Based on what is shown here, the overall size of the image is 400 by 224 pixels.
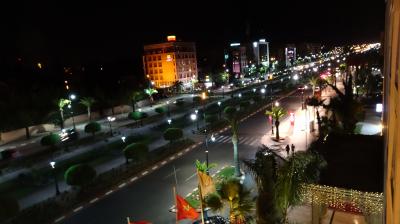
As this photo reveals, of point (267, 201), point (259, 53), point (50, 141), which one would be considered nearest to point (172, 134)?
point (50, 141)

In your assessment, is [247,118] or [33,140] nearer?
[33,140]

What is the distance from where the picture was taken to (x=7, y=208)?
2333 cm

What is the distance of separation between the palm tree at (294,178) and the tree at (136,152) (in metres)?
22.6

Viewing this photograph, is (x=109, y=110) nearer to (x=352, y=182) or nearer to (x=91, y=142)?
(x=91, y=142)

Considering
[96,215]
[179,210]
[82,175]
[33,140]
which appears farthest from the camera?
[33,140]

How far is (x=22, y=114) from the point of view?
175 feet

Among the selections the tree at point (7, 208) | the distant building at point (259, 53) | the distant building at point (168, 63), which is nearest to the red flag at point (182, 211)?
the tree at point (7, 208)

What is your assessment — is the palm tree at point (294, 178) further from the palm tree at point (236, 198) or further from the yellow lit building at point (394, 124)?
the yellow lit building at point (394, 124)

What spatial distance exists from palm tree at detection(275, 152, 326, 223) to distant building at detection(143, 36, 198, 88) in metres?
111

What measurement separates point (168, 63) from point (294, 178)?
378 feet

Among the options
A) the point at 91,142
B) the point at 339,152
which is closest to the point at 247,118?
the point at 91,142

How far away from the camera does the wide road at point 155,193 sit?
25.3 metres

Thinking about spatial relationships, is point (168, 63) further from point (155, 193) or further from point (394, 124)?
point (394, 124)

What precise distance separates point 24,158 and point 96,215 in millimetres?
19234
